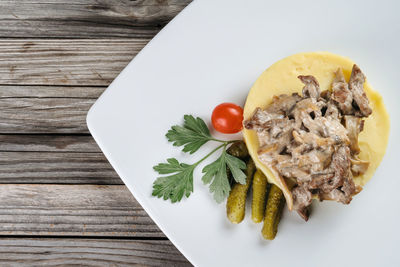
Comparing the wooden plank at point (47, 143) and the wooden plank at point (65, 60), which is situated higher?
the wooden plank at point (65, 60)

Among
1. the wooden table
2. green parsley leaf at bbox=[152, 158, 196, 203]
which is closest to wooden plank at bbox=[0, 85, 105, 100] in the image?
the wooden table

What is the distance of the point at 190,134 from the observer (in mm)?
3820

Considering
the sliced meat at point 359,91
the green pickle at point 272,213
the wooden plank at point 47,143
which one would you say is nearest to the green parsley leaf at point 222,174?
the green pickle at point 272,213

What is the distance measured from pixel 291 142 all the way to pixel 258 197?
2.24ft

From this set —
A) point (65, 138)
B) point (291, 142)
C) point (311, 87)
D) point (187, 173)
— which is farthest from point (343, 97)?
point (65, 138)

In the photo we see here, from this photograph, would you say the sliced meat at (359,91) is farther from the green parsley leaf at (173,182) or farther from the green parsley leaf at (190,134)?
the green parsley leaf at (173,182)

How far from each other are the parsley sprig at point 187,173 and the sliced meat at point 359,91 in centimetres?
115

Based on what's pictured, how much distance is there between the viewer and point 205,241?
12.5 feet

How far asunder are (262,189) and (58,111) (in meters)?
2.30

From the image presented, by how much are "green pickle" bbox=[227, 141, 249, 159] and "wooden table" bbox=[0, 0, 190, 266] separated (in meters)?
1.17

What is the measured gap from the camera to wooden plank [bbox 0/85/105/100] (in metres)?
4.29

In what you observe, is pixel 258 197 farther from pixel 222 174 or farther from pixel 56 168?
pixel 56 168

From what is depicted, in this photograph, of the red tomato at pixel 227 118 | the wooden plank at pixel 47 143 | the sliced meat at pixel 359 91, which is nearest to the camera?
the sliced meat at pixel 359 91

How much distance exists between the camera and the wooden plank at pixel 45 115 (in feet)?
Answer: 14.0
